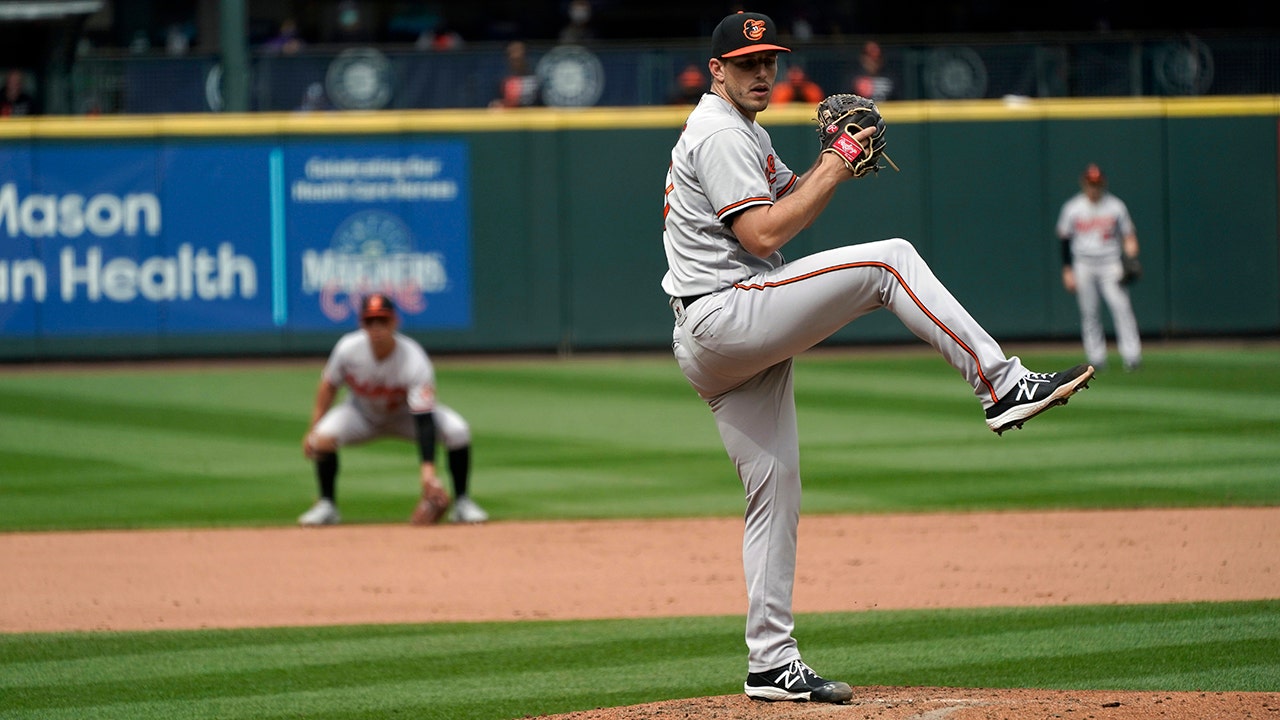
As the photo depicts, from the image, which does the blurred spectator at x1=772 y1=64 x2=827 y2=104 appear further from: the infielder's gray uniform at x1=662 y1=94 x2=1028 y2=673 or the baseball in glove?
the baseball in glove

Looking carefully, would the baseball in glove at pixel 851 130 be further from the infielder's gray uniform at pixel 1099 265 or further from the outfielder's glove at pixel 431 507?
the infielder's gray uniform at pixel 1099 265

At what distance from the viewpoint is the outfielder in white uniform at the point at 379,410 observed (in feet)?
32.0

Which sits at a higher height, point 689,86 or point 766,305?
point 689,86

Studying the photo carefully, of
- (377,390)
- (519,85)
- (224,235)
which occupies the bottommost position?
(377,390)

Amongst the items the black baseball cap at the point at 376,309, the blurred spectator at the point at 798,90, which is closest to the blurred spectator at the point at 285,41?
the blurred spectator at the point at 798,90

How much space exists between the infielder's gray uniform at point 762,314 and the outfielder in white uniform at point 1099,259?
462 inches

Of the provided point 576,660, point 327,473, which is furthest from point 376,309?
point 576,660

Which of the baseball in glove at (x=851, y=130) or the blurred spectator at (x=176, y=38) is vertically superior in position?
the blurred spectator at (x=176, y=38)

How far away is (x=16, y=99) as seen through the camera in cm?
1823

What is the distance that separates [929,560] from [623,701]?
10.5ft

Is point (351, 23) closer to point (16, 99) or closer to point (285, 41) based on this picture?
point (285, 41)

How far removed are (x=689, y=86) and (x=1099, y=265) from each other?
500 cm

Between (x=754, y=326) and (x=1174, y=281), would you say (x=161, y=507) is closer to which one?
(x=754, y=326)

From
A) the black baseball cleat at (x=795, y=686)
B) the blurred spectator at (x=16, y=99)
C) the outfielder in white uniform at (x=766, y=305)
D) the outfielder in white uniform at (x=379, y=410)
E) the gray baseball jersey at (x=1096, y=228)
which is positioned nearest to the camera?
the outfielder in white uniform at (x=766, y=305)
